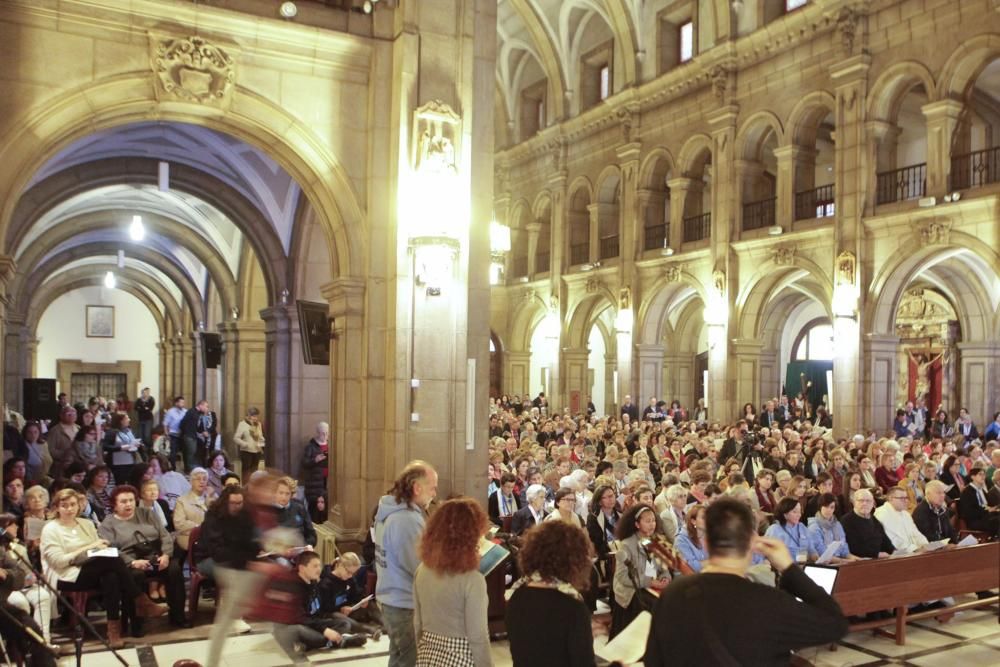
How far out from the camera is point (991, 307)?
2133 cm

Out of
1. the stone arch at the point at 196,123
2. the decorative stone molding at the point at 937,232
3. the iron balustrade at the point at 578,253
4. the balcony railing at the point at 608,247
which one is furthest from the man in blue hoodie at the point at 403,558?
the iron balustrade at the point at 578,253

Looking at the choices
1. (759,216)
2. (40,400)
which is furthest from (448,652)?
(759,216)

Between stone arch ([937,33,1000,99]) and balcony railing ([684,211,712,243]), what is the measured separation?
26.1 ft

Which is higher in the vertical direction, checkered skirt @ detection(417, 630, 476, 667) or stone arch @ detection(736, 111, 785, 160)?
stone arch @ detection(736, 111, 785, 160)

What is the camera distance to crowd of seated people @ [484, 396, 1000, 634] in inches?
289

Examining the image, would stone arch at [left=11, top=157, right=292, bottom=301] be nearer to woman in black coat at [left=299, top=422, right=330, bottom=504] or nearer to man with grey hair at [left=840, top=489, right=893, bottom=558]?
woman in black coat at [left=299, top=422, right=330, bottom=504]

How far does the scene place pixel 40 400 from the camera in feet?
61.3

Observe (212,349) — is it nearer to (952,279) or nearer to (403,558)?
(403,558)

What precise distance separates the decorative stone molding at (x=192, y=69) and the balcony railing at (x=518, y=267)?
78.7 ft

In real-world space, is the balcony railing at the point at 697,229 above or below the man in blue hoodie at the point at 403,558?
above

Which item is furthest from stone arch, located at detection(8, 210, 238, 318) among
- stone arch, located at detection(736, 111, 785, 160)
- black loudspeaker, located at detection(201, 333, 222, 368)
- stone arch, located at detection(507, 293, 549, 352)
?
stone arch, located at detection(507, 293, 549, 352)

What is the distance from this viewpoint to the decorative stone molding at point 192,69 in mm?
8234

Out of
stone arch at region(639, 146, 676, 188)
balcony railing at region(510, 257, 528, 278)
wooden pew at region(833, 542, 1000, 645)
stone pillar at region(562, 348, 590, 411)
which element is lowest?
wooden pew at region(833, 542, 1000, 645)

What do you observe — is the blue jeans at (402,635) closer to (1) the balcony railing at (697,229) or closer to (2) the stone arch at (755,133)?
(2) the stone arch at (755,133)
